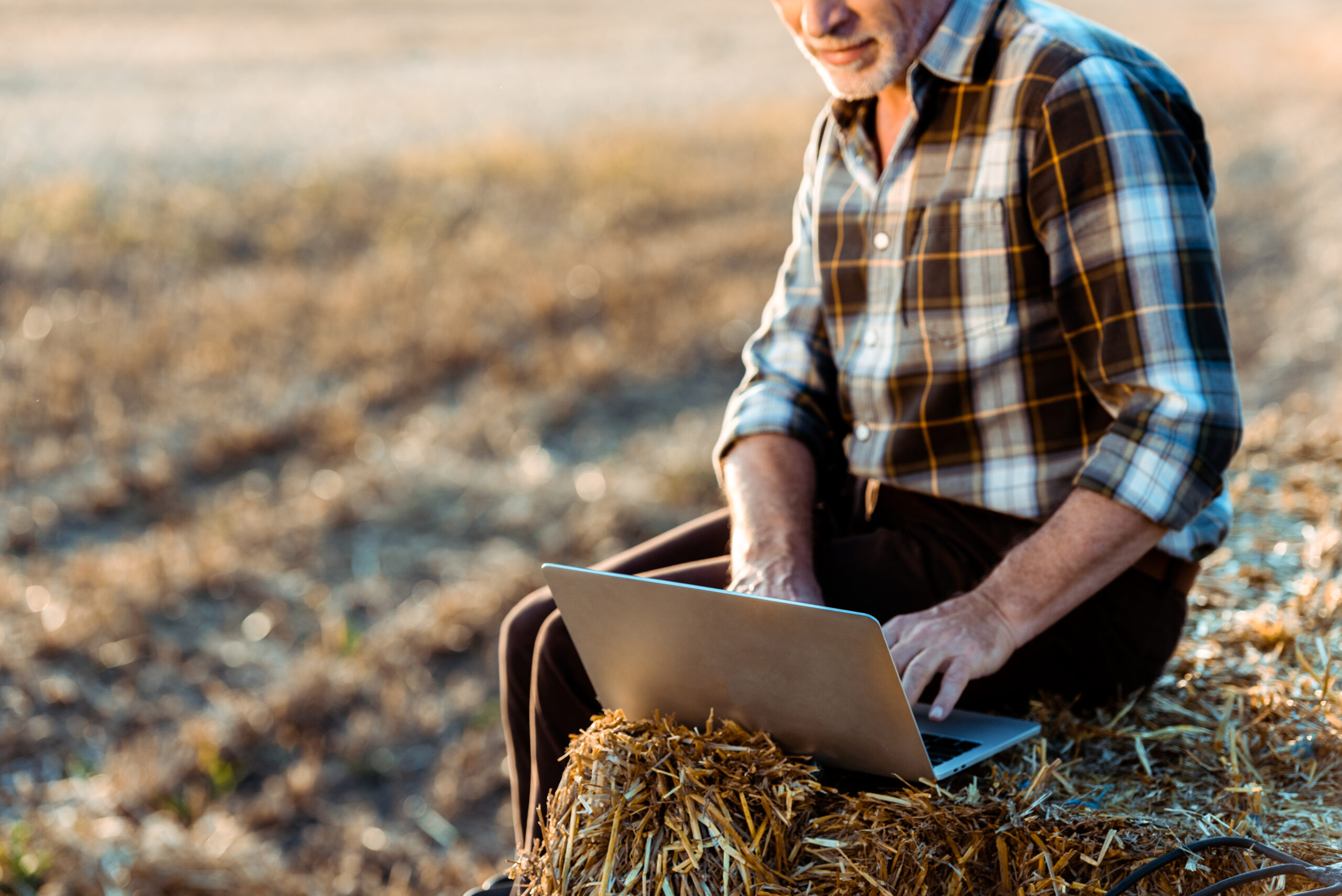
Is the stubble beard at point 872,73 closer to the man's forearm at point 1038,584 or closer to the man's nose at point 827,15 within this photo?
the man's nose at point 827,15

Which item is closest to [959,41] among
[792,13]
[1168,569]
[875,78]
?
[875,78]

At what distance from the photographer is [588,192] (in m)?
10.8

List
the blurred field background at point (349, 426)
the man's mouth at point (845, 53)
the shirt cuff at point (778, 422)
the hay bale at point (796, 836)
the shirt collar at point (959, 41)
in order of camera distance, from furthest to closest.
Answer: the blurred field background at point (349, 426) → the shirt cuff at point (778, 422) → the man's mouth at point (845, 53) → the shirt collar at point (959, 41) → the hay bale at point (796, 836)

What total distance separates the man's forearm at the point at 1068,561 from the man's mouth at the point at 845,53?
0.85 metres

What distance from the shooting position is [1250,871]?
1.51 meters

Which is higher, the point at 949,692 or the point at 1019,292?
the point at 1019,292

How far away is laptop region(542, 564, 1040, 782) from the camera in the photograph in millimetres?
1488

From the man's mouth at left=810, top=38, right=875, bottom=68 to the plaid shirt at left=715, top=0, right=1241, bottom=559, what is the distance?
10cm

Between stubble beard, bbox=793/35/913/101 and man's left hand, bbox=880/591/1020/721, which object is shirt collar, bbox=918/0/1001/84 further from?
man's left hand, bbox=880/591/1020/721

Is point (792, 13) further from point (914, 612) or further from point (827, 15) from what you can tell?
point (914, 612)

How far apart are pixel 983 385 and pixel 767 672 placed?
29.0 inches

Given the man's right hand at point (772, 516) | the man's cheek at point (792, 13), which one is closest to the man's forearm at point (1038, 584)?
the man's right hand at point (772, 516)

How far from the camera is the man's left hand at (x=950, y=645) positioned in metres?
1.71

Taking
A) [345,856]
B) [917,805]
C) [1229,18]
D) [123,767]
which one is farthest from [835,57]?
[1229,18]
